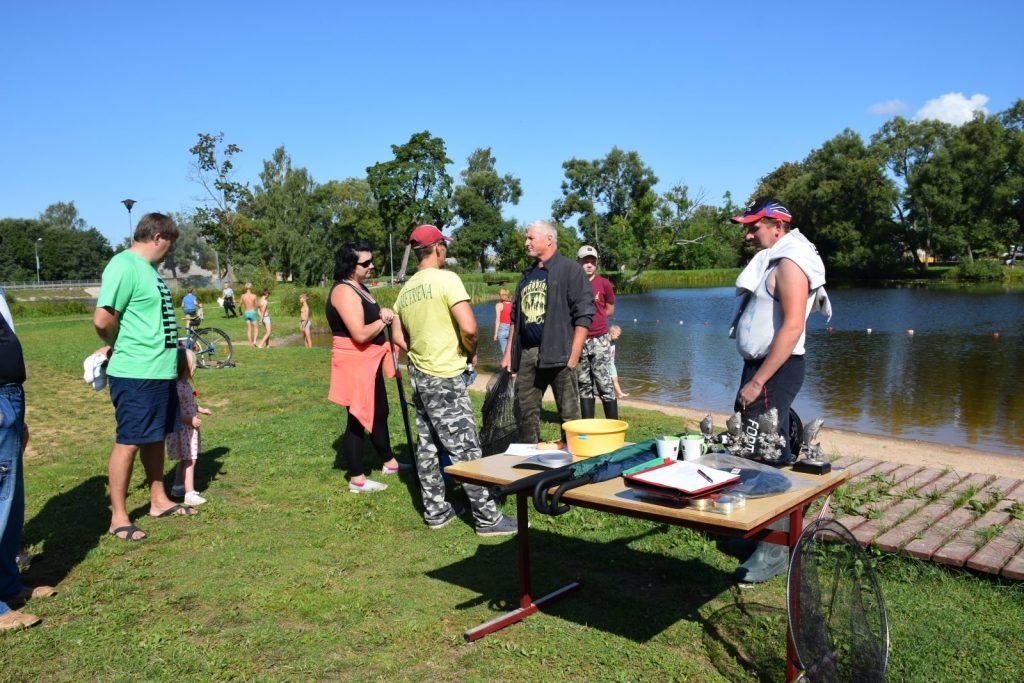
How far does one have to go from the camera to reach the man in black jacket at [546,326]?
540 cm

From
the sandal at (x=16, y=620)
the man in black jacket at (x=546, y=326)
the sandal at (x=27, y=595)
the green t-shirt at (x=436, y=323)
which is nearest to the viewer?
the sandal at (x=16, y=620)

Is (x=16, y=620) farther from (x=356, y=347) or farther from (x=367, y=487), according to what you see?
(x=356, y=347)

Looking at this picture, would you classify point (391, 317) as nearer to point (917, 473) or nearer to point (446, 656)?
point (446, 656)

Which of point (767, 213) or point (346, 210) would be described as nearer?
point (767, 213)

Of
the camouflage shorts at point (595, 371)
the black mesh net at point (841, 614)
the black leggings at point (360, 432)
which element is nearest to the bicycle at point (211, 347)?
the camouflage shorts at point (595, 371)

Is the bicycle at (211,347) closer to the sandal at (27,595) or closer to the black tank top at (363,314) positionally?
the black tank top at (363,314)

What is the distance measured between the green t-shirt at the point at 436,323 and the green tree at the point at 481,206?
3126 inches

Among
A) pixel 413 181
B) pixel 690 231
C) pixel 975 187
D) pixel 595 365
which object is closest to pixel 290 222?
pixel 413 181

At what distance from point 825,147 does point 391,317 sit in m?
59.2

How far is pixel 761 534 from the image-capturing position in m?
2.77

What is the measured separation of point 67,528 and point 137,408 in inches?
45.1

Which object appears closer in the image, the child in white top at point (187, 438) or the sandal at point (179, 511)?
the sandal at point (179, 511)

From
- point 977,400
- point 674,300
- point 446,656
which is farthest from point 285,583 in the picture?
point 674,300

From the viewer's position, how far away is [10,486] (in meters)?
3.58
